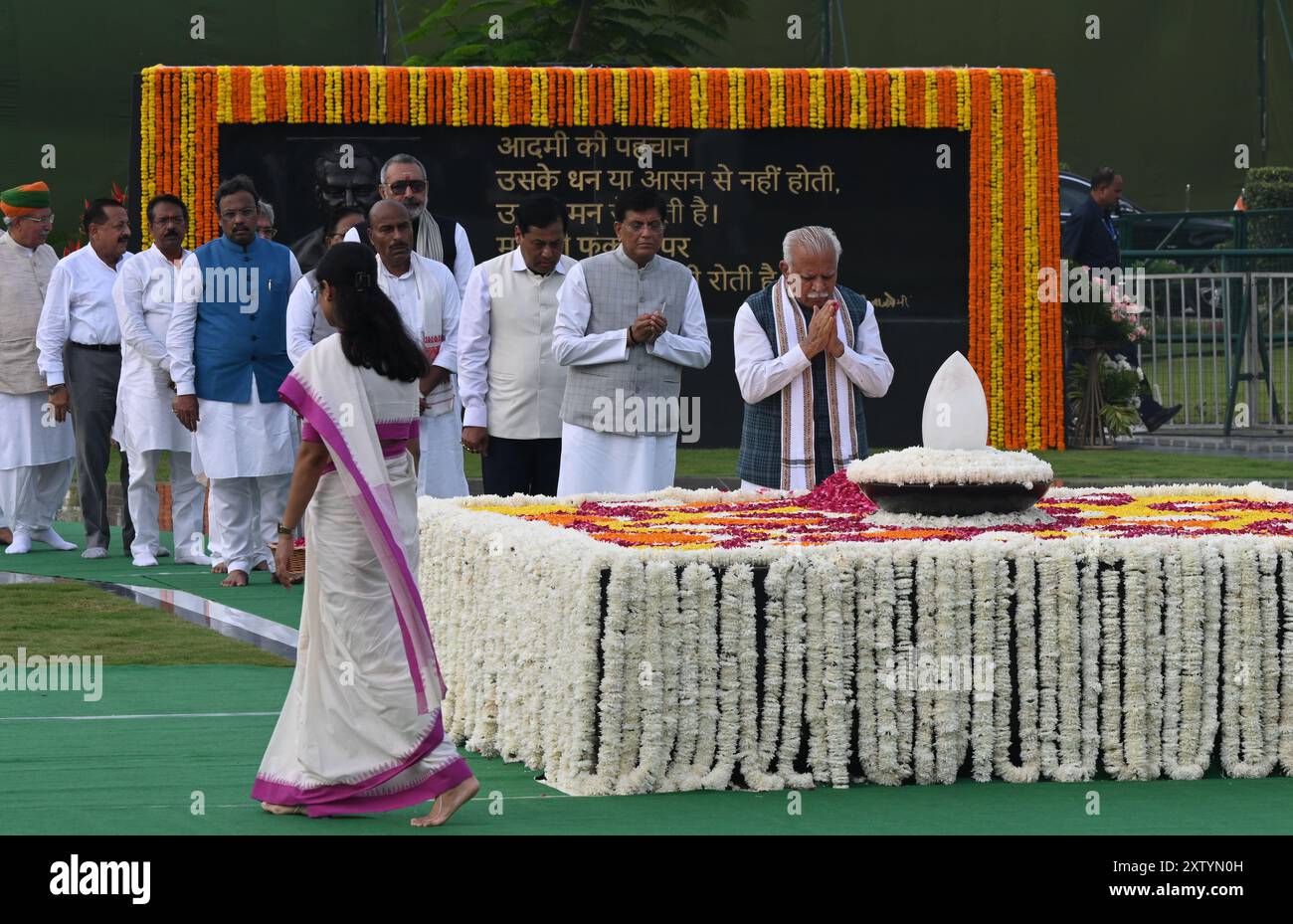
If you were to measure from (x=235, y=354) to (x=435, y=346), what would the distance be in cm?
148

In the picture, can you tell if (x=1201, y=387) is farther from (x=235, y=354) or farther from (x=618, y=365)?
(x=618, y=365)

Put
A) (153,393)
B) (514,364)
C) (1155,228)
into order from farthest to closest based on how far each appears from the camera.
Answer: (1155,228), (153,393), (514,364)

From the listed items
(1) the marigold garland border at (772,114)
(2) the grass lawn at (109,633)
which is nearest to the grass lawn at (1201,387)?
(1) the marigold garland border at (772,114)

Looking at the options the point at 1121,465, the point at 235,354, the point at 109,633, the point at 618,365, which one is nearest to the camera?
the point at 618,365

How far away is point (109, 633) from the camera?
891cm

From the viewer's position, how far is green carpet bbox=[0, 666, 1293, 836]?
518 cm

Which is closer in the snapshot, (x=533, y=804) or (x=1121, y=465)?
(x=533, y=804)

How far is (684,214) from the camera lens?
51.3 ft

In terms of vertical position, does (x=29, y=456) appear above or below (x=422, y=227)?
below

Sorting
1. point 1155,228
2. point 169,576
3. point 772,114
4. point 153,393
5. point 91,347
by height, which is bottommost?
point 169,576

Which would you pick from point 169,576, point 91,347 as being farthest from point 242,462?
point 91,347

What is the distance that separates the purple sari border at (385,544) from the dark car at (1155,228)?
17.2 meters

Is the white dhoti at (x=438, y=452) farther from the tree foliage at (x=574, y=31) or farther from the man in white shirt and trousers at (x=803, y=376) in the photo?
the tree foliage at (x=574, y=31)

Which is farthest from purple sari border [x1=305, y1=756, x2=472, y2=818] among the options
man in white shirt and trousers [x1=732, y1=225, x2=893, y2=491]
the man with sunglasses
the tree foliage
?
the tree foliage
